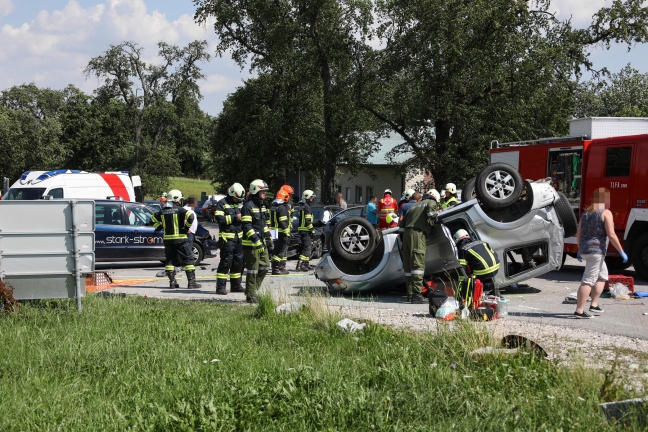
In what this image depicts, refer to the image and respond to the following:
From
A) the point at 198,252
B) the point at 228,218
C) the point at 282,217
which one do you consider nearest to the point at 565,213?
the point at 228,218

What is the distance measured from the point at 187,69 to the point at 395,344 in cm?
4625

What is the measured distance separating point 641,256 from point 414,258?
536cm

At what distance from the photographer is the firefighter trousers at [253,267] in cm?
1209

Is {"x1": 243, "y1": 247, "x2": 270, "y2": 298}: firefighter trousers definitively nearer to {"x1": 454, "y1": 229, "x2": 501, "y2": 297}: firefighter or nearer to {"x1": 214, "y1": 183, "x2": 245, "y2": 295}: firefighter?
{"x1": 214, "y1": 183, "x2": 245, "y2": 295}: firefighter

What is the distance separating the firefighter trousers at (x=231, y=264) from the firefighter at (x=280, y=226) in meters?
2.40

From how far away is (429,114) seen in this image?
3078cm

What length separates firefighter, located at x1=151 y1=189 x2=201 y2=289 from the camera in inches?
551

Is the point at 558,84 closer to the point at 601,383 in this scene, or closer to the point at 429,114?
the point at 429,114

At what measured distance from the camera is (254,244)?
39.8ft

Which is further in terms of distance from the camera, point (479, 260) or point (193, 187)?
point (193, 187)

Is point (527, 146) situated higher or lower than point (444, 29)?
lower

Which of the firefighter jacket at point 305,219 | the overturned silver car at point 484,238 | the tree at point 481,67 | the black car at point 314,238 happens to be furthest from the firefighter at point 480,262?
the tree at point 481,67

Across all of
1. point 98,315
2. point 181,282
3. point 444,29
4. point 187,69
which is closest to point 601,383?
point 98,315

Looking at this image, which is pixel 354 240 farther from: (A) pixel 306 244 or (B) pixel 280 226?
(A) pixel 306 244
